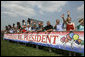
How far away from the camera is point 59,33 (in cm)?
684

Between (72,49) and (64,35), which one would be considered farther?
(64,35)

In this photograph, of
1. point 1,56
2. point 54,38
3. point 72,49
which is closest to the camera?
point 1,56

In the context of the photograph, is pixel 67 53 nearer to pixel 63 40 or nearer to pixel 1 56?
pixel 63 40

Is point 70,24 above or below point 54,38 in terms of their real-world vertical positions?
above

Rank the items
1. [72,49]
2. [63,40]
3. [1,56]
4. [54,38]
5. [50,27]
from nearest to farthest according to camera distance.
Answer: [1,56]
[72,49]
[63,40]
[54,38]
[50,27]

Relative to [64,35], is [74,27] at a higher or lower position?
higher

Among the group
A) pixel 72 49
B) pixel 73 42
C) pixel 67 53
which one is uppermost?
pixel 73 42

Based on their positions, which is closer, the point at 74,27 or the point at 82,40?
the point at 82,40

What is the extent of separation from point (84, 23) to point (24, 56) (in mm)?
3432

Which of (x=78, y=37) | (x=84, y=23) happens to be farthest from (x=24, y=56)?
(x=84, y=23)

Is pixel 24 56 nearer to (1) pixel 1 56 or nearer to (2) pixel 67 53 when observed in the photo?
(1) pixel 1 56

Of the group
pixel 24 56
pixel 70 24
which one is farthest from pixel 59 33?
pixel 24 56

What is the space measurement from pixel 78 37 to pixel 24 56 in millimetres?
2875

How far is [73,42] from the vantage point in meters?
5.99
